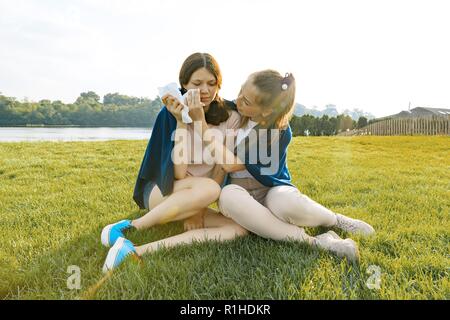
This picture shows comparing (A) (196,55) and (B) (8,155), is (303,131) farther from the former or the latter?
(A) (196,55)

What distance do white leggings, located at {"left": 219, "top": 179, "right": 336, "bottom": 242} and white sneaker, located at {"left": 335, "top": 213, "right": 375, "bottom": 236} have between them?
28cm

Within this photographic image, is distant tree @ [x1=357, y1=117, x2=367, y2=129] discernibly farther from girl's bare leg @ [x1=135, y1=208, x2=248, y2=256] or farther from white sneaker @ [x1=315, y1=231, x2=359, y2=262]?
white sneaker @ [x1=315, y1=231, x2=359, y2=262]

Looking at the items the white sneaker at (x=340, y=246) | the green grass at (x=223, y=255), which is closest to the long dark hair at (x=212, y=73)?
the green grass at (x=223, y=255)

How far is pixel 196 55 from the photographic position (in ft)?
7.52

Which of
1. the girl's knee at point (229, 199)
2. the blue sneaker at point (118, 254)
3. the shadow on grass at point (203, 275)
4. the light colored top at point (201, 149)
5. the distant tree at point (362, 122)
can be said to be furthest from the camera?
the distant tree at point (362, 122)

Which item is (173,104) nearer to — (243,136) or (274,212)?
(243,136)

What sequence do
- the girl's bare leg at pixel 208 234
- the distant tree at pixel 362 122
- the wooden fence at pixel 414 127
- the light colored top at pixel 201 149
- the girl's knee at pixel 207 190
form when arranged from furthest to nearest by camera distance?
1. the distant tree at pixel 362 122
2. the wooden fence at pixel 414 127
3. the light colored top at pixel 201 149
4. the girl's knee at pixel 207 190
5. the girl's bare leg at pixel 208 234

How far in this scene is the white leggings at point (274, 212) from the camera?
2.09 m

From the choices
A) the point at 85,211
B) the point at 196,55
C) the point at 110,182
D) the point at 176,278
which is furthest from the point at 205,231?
the point at 110,182

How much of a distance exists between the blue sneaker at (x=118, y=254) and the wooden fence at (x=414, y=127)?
17.3 metres

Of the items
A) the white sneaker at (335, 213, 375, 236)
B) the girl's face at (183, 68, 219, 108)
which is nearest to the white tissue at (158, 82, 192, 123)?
the girl's face at (183, 68, 219, 108)

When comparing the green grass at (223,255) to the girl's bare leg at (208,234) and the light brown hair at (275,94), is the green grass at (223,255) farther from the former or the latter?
the light brown hair at (275,94)

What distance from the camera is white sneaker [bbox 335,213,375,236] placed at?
2285 mm
